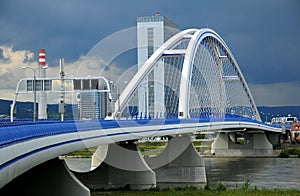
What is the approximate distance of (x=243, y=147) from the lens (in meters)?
83.8

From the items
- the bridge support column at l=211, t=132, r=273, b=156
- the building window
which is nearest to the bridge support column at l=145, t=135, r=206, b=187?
the bridge support column at l=211, t=132, r=273, b=156

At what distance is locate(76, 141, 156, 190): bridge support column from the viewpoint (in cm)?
3588

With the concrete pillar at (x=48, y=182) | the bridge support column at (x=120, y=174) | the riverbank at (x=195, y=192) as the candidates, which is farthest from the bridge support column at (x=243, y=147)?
the concrete pillar at (x=48, y=182)

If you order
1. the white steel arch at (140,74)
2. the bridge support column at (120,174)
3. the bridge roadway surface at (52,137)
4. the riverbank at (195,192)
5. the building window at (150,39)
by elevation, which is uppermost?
the building window at (150,39)

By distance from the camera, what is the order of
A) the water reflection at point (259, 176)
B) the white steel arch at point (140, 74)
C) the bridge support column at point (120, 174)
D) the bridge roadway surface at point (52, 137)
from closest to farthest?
the bridge roadway surface at point (52, 137), the bridge support column at point (120, 174), the water reflection at point (259, 176), the white steel arch at point (140, 74)

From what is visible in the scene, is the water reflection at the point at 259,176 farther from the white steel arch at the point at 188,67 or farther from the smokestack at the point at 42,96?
the smokestack at the point at 42,96

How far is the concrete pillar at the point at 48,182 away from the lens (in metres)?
22.9

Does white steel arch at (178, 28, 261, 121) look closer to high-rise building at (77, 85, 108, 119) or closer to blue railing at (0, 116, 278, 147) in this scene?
high-rise building at (77, 85, 108, 119)

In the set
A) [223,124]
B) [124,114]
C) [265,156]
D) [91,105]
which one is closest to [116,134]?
[91,105]

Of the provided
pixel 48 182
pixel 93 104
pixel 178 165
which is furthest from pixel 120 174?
pixel 48 182

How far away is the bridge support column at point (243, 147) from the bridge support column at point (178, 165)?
35.2 m

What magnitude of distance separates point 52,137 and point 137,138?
42.8ft

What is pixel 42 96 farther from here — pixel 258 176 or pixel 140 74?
pixel 258 176

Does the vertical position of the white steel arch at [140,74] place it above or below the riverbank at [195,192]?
above
